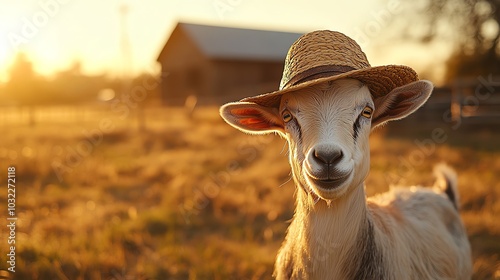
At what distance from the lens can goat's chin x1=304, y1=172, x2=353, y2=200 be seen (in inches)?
84.8

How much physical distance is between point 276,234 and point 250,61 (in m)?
24.1

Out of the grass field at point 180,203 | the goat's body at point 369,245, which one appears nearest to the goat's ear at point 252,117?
the goat's body at point 369,245

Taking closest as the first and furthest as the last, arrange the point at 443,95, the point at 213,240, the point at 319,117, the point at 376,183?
1. the point at 319,117
2. the point at 213,240
3. the point at 376,183
4. the point at 443,95

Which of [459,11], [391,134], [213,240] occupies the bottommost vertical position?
[213,240]

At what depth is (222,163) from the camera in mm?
10891

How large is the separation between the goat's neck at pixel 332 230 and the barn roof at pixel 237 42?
25442mm

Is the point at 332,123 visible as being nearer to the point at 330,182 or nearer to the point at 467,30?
the point at 330,182

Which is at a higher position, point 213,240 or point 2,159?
point 2,159

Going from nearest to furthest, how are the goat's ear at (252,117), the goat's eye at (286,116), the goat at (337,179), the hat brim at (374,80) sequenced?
the goat at (337,179), the hat brim at (374,80), the goat's eye at (286,116), the goat's ear at (252,117)

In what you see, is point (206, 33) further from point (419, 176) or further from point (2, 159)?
point (419, 176)

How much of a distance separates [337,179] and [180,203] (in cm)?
581

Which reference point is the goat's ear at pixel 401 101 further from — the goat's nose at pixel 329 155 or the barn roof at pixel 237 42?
the barn roof at pixel 237 42

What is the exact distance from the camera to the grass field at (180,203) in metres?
5.00

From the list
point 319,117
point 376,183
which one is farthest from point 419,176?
point 319,117
